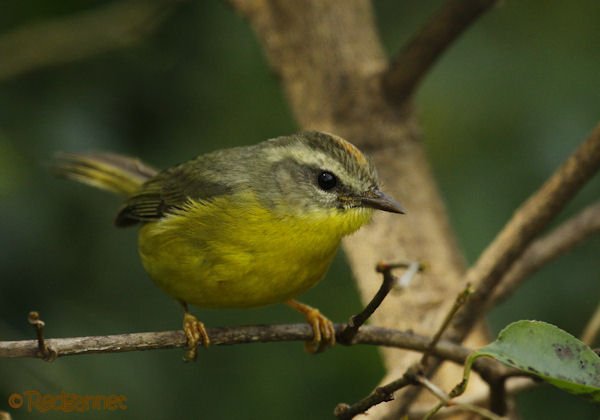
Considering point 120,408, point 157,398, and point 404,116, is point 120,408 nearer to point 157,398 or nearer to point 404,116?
point 157,398

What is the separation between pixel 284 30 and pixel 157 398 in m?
1.78

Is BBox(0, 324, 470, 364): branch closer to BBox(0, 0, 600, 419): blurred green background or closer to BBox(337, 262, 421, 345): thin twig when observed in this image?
BBox(337, 262, 421, 345): thin twig

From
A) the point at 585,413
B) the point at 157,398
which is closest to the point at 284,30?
the point at 157,398

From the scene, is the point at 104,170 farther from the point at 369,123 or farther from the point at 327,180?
the point at 327,180

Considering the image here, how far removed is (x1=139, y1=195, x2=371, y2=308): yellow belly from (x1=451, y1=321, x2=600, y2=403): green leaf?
1182 millimetres

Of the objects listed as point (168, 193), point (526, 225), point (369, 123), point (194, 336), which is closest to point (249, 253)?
point (194, 336)

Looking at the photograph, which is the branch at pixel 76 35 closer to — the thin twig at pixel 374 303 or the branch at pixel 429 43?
the branch at pixel 429 43

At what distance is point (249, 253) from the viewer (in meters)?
3.31

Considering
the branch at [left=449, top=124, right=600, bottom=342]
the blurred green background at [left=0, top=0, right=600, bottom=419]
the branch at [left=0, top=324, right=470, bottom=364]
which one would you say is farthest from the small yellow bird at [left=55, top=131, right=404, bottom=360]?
the blurred green background at [left=0, top=0, right=600, bottom=419]

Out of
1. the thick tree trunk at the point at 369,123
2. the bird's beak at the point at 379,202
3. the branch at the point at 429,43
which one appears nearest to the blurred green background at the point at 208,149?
the thick tree trunk at the point at 369,123

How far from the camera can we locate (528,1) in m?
5.16

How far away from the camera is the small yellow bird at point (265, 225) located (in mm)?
3309

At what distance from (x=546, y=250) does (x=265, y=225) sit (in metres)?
1.22

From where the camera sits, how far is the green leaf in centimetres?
214
